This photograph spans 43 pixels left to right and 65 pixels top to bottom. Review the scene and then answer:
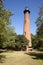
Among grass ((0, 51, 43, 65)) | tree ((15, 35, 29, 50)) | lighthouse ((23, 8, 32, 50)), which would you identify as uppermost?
lighthouse ((23, 8, 32, 50))

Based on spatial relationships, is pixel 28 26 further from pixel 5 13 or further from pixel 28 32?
pixel 5 13

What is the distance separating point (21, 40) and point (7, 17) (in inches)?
1673

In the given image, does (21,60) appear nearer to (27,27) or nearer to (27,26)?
(27,27)

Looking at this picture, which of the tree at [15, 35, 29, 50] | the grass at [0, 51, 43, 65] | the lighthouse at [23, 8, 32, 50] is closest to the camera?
the grass at [0, 51, 43, 65]

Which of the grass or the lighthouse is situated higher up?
the lighthouse

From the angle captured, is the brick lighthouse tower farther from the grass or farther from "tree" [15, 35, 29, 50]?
the grass

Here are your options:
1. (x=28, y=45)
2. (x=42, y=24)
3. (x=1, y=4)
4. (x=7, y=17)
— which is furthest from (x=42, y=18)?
(x=28, y=45)

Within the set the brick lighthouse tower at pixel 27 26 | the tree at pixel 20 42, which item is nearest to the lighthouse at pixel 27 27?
the brick lighthouse tower at pixel 27 26

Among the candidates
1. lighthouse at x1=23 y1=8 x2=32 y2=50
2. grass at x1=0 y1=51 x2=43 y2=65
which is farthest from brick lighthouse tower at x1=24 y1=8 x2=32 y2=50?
grass at x1=0 y1=51 x2=43 y2=65

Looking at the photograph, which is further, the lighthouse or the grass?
the lighthouse

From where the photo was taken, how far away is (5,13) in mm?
20906

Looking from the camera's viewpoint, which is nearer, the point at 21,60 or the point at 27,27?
the point at 21,60

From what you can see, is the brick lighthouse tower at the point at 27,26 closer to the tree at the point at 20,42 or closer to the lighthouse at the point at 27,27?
the lighthouse at the point at 27,27

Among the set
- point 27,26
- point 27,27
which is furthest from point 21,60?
point 27,26
